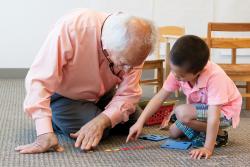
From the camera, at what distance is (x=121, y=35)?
1515 millimetres

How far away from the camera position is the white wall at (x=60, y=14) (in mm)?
4168

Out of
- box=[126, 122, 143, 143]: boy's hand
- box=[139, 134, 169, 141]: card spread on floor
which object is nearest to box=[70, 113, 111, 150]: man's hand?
box=[126, 122, 143, 143]: boy's hand

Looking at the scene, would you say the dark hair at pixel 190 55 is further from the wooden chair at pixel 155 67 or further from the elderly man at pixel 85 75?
the wooden chair at pixel 155 67

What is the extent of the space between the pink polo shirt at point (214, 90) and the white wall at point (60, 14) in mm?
2558

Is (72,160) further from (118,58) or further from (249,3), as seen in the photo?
(249,3)

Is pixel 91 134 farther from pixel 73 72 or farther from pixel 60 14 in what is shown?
pixel 60 14

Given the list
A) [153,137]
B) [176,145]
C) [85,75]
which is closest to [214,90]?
[176,145]

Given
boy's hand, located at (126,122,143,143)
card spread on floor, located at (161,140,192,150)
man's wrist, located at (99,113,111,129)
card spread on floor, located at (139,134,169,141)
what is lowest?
card spread on floor, located at (139,134,169,141)

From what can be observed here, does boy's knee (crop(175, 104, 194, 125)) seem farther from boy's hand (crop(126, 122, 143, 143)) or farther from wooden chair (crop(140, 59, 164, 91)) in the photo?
wooden chair (crop(140, 59, 164, 91))

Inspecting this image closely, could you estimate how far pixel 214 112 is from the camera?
5.53 feet

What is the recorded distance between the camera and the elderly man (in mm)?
1539

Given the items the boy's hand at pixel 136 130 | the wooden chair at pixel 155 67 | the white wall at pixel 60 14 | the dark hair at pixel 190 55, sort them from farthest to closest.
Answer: the white wall at pixel 60 14, the wooden chair at pixel 155 67, the boy's hand at pixel 136 130, the dark hair at pixel 190 55

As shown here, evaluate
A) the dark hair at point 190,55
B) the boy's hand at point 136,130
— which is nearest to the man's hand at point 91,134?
the boy's hand at point 136,130

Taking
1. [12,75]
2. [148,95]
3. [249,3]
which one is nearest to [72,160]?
[148,95]
